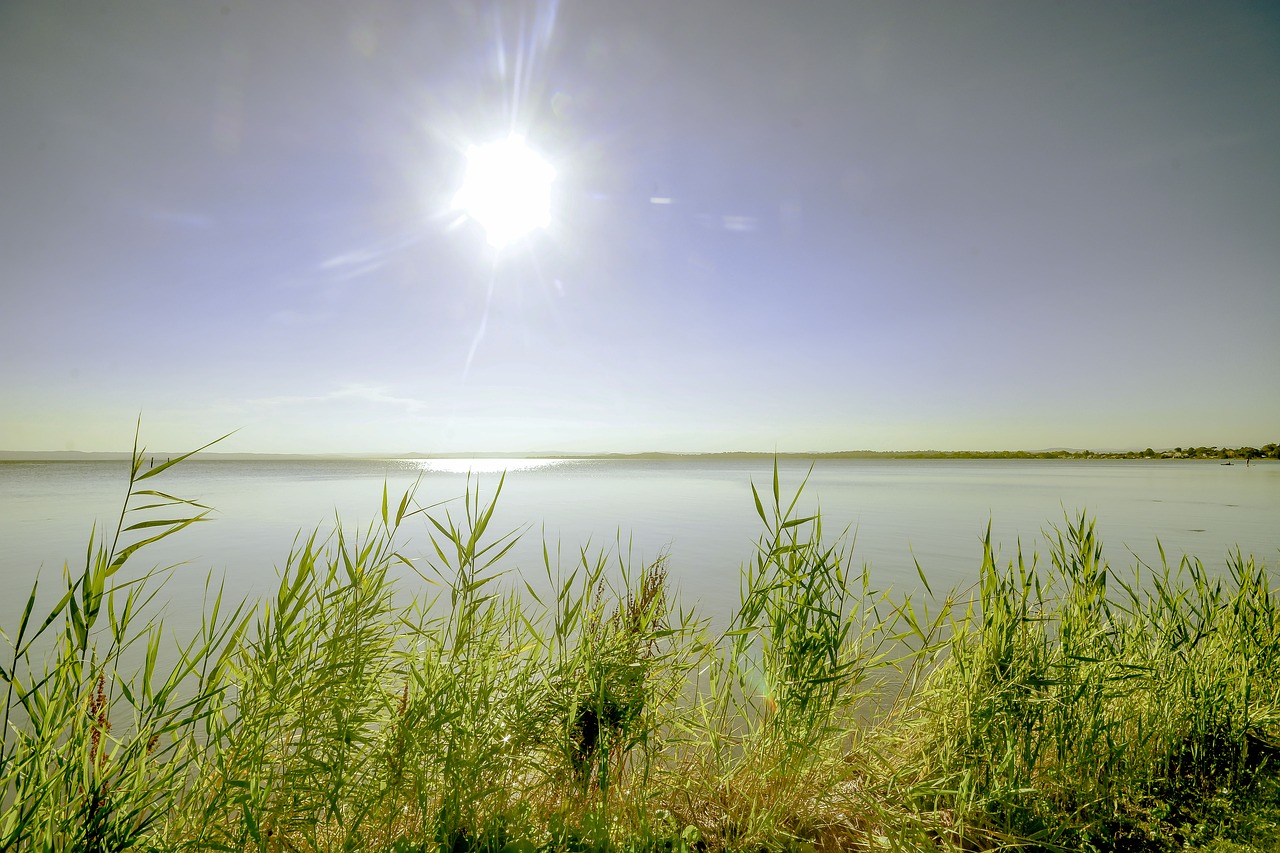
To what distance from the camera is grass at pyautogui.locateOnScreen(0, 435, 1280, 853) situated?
2369 millimetres

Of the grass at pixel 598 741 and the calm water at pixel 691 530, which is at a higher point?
the grass at pixel 598 741

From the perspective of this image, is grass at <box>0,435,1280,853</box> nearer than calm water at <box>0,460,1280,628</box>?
Yes

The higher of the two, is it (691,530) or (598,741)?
(598,741)

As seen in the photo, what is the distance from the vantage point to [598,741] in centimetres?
295

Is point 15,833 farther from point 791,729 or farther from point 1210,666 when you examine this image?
point 1210,666

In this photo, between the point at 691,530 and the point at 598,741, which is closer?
the point at 598,741

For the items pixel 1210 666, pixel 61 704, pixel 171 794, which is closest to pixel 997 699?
pixel 1210 666

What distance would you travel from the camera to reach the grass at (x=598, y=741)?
237 centimetres

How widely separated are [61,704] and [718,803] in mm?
3030

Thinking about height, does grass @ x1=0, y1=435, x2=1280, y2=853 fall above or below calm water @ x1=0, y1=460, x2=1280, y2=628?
above

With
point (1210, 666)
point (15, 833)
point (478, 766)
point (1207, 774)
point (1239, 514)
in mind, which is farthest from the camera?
point (1239, 514)

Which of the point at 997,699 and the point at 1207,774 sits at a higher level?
the point at 997,699

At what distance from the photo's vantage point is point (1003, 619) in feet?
11.0

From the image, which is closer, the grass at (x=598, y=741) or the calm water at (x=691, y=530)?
the grass at (x=598, y=741)
